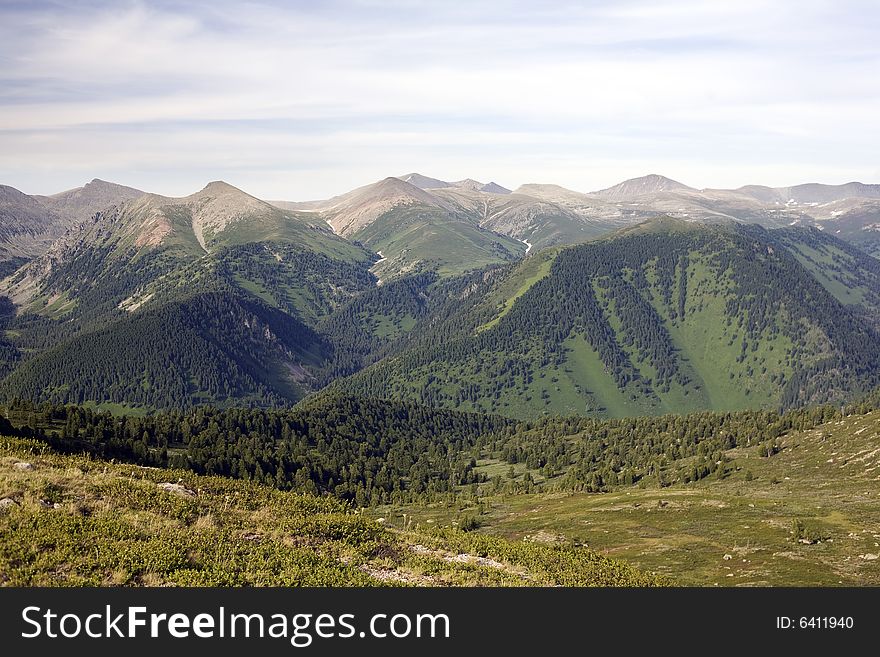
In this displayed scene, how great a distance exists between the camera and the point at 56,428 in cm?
15575

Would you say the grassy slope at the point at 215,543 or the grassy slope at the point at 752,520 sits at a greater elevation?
the grassy slope at the point at 215,543

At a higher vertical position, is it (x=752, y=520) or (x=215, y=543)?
(x=215, y=543)

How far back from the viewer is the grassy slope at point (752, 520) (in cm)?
7612

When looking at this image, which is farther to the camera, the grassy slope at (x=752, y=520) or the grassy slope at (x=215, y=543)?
the grassy slope at (x=752, y=520)

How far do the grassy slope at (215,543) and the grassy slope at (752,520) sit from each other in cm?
3518

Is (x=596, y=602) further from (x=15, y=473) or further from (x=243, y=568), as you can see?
(x=15, y=473)

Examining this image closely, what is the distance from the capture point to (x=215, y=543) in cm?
3344

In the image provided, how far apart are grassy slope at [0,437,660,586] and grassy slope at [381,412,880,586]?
35184 mm

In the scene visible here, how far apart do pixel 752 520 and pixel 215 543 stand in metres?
102

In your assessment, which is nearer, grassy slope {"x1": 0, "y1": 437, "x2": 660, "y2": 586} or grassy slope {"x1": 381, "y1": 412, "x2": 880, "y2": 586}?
grassy slope {"x1": 0, "y1": 437, "x2": 660, "y2": 586}

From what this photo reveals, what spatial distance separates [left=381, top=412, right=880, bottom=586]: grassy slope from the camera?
76.1 meters

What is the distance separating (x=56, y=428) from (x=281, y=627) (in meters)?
163

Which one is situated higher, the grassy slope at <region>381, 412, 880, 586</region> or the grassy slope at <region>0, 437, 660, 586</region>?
the grassy slope at <region>0, 437, 660, 586</region>

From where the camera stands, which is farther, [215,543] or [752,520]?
[752,520]
